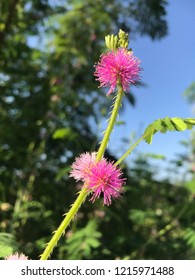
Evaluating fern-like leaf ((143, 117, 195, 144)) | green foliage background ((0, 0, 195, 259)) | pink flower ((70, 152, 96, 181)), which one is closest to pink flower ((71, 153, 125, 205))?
pink flower ((70, 152, 96, 181))

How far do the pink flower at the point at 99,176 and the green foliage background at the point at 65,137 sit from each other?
230cm

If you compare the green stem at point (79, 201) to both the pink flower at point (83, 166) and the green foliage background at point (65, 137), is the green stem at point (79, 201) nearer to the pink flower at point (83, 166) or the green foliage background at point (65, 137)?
the pink flower at point (83, 166)

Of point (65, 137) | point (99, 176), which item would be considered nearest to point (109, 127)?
point (99, 176)

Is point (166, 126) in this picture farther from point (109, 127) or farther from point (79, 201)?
point (79, 201)

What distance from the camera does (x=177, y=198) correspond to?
623cm

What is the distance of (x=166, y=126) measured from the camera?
136 centimetres

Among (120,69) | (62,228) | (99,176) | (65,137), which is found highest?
(65,137)

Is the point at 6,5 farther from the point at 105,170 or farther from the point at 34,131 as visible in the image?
the point at 105,170

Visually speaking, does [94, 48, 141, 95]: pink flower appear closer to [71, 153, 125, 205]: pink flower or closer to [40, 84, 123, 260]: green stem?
[40, 84, 123, 260]: green stem

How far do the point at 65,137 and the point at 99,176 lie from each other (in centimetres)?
321

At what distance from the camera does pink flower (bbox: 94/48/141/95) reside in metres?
1.24

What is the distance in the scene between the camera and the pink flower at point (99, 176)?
120cm
